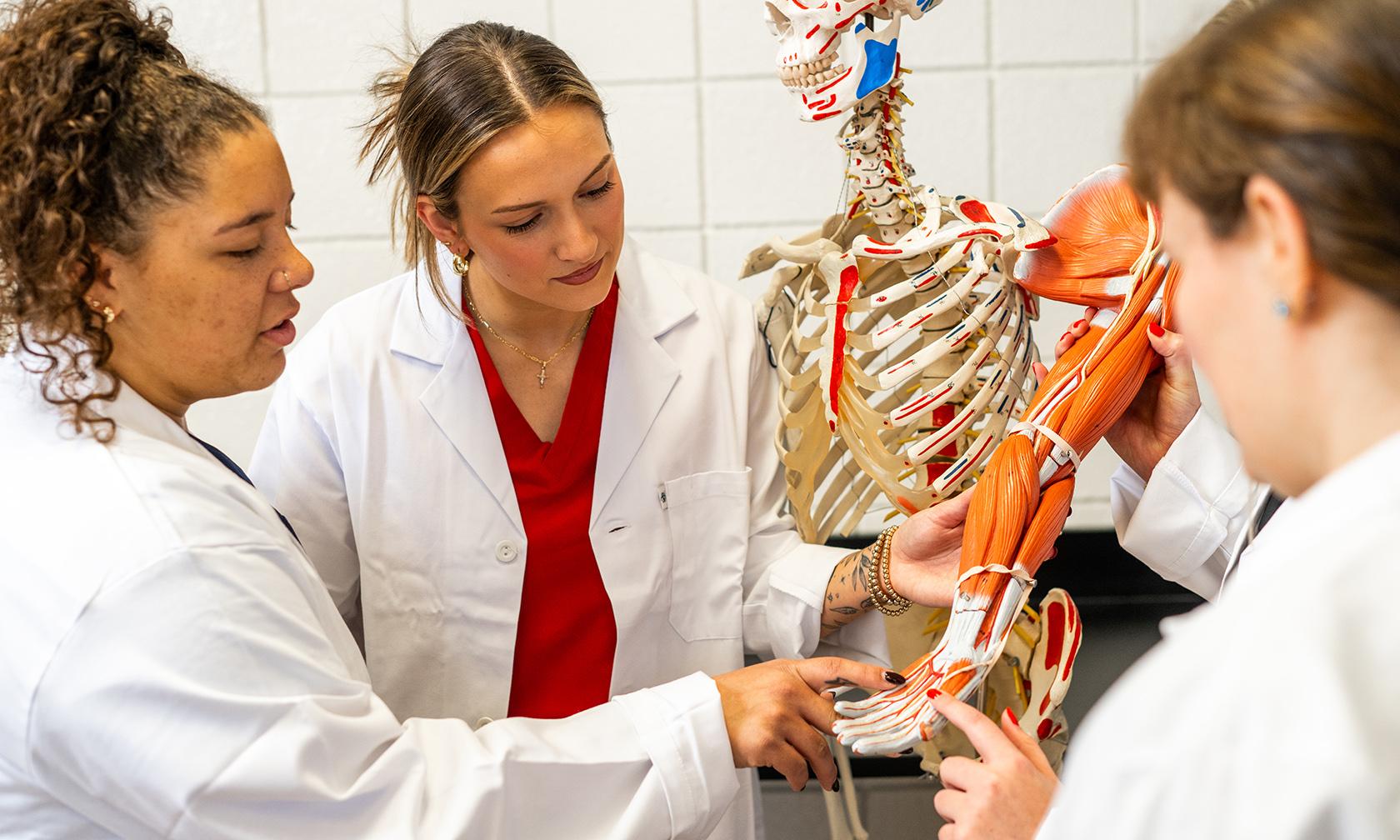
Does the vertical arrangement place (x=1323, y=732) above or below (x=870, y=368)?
above

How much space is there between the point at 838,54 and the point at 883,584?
2.20ft

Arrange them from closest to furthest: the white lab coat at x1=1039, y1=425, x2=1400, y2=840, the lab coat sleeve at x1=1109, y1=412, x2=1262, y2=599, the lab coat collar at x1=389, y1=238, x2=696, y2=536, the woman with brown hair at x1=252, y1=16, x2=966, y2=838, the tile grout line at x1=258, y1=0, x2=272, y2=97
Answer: the white lab coat at x1=1039, y1=425, x2=1400, y2=840, the lab coat sleeve at x1=1109, y1=412, x2=1262, y2=599, the woman with brown hair at x1=252, y1=16, x2=966, y2=838, the lab coat collar at x1=389, y1=238, x2=696, y2=536, the tile grout line at x1=258, y1=0, x2=272, y2=97

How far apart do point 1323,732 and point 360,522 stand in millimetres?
1294

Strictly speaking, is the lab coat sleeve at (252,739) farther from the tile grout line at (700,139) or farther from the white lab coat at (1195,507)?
the tile grout line at (700,139)

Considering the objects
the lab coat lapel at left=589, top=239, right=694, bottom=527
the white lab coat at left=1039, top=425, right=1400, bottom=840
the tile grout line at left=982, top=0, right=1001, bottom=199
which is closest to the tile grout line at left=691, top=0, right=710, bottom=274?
the tile grout line at left=982, top=0, right=1001, bottom=199

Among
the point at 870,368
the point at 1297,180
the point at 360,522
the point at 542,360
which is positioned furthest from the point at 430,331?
the point at 1297,180

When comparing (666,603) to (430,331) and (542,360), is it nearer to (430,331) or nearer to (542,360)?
(542,360)

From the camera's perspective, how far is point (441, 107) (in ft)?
5.01

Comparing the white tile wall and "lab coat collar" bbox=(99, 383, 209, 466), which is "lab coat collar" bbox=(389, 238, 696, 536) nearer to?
"lab coat collar" bbox=(99, 383, 209, 466)

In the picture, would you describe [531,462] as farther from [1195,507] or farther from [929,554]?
[1195,507]

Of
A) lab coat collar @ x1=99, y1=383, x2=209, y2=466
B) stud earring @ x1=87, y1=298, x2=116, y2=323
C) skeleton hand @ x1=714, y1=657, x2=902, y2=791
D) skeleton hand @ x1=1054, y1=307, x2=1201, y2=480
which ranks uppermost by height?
stud earring @ x1=87, y1=298, x2=116, y2=323

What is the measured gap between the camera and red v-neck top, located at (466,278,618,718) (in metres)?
1.65

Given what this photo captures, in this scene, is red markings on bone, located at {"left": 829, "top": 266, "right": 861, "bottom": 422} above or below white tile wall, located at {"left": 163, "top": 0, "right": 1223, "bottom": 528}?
below

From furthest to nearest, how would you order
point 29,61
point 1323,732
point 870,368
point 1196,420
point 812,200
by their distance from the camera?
point 812,200
point 870,368
point 1196,420
point 29,61
point 1323,732
